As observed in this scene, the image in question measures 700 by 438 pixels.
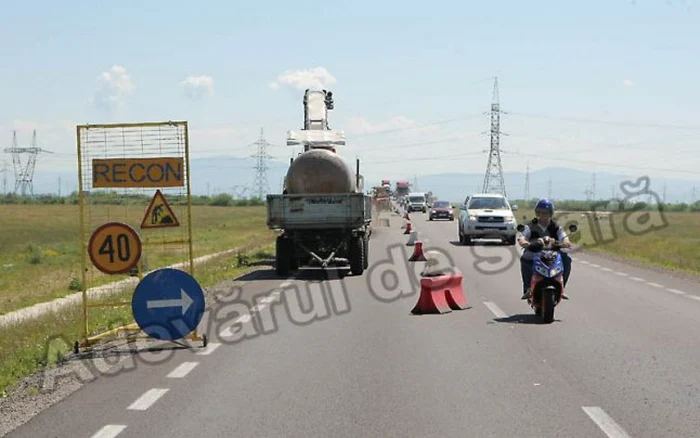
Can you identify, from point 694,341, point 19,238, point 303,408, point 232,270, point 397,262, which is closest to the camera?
point 303,408

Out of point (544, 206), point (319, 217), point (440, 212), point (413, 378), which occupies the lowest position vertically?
point (440, 212)

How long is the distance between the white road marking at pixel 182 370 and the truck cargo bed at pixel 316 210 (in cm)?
1300

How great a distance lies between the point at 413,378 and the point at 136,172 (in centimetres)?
437

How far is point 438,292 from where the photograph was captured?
623 inches

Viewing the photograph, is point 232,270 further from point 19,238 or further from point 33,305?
point 19,238

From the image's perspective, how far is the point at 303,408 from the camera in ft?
27.1

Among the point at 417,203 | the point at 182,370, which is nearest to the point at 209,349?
the point at 182,370

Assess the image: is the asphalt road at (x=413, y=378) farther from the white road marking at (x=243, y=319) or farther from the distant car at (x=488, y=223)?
the distant car at (x=488, y=223)

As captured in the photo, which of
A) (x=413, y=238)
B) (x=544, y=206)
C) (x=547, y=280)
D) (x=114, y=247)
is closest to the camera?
(x=114, y=247)

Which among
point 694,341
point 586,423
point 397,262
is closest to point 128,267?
point 586,423

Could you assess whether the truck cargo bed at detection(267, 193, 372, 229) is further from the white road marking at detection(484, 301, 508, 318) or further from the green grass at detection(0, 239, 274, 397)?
the white road marking at detection(484, 301, 508, 318)

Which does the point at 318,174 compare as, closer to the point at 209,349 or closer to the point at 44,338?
the point at 44,338

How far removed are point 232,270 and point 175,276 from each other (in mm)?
14509

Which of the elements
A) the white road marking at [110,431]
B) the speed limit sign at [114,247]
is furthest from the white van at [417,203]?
the white road marking at [110,431]
